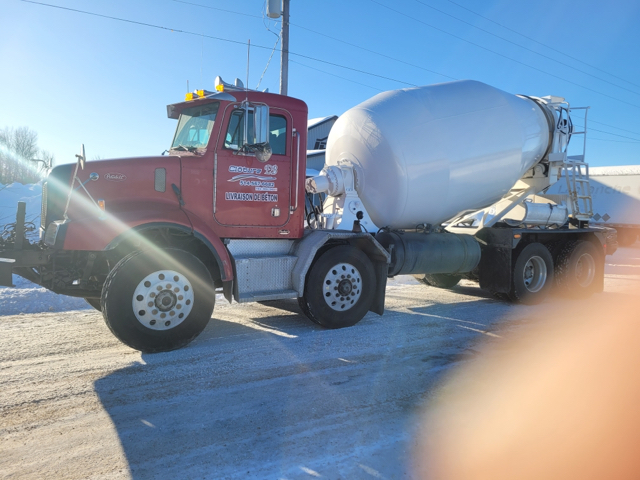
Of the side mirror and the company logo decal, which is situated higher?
the side mirror

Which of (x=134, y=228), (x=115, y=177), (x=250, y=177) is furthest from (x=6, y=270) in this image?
(x=250, y=177)

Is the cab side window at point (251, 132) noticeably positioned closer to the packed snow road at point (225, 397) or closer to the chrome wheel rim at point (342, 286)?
the chrome wheel rim at point (342, 286)

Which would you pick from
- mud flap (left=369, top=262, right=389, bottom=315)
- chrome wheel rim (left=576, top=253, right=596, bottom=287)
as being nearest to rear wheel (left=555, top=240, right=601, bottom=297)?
chrome wheel rim (left=576, top=253, right=596, bottom=287)

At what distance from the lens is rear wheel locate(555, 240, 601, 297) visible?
31.9 ft

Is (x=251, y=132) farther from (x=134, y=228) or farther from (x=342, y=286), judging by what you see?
(x=342, y=286)

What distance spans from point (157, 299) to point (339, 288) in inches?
96.5

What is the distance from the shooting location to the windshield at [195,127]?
19.1 ft

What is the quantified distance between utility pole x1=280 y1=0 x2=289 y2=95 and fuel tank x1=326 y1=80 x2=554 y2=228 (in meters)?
6.16

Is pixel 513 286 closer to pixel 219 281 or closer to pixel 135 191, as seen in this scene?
pixel 219 281

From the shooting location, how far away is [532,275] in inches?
361

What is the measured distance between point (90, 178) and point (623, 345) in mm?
6680

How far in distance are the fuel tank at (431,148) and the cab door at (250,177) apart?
60.6 inches

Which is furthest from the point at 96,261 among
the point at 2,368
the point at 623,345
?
the point at 623,345

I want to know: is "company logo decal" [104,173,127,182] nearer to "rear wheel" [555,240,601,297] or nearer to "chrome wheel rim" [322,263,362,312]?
"chrome wheel rim" [322,263,362,312]
